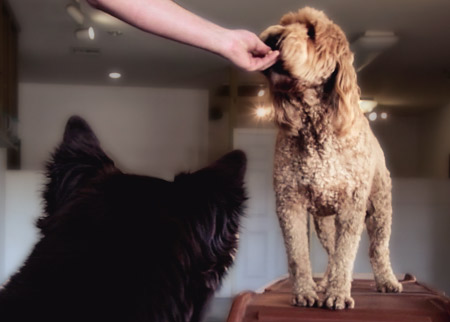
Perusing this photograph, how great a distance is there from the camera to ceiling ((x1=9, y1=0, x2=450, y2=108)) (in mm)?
2463

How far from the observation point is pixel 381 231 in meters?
1.04

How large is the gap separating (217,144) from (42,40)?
1154 millimetres

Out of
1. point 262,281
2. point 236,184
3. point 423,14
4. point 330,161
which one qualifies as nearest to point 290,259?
point 330,161

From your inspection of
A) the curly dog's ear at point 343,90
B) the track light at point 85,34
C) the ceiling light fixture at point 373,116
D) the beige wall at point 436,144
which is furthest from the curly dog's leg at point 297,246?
the track light at point 85,34

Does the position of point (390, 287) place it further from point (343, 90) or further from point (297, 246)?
point (343, 90)

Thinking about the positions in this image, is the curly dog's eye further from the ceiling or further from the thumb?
the ceiling

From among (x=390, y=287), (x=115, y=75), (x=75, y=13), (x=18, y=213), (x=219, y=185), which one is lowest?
(x=18, y=213)

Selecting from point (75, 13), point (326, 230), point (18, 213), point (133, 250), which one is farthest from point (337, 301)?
point (18, 213)

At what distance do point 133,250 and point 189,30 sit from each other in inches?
11.8

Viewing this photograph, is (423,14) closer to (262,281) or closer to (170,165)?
→ (170,165)

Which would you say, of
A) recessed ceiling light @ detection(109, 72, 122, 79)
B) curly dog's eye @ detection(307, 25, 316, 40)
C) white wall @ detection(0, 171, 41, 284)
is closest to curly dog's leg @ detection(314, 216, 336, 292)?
curly dog's eye @ detection(307, 25, 316, 40)

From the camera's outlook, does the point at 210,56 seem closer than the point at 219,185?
No

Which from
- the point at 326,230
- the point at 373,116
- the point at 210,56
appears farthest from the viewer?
the point at 210,56

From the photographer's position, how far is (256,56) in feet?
2.58
